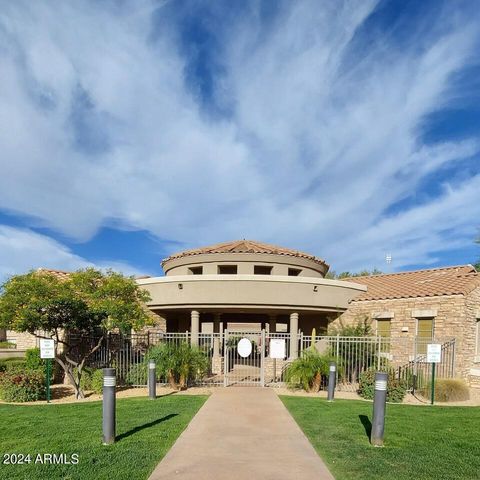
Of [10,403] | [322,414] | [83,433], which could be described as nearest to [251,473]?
[83,433]

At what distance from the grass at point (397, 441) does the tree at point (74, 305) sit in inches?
252

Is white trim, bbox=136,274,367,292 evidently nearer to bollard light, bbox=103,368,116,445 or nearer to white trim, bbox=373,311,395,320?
white trim, bbox=373,311,395,320

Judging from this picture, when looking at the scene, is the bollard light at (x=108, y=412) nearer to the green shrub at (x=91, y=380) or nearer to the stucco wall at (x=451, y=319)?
the green shrub at (x=91, y=380)

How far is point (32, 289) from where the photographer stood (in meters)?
12.7

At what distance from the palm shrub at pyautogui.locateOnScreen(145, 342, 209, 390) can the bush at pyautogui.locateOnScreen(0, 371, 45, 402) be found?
3.55m

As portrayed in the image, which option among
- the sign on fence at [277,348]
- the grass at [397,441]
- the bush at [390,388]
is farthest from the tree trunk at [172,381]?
the bush at [390,388]

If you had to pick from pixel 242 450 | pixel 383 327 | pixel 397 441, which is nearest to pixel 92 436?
pixel 242 450

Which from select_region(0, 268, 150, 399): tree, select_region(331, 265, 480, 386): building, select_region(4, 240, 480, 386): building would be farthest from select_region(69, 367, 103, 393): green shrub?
select_region(331, 265, 480, 386): building

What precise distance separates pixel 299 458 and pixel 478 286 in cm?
1446

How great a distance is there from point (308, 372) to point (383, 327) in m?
7.74

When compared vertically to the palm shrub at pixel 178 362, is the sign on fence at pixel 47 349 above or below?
above

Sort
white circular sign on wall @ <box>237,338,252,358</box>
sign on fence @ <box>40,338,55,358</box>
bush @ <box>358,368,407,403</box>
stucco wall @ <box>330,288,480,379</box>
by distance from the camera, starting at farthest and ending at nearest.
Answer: stucco wall @ <box>330,288,480,379</box>, white circular sign on wall @ <box>237,338,252,358</box>, bush @ <box>358,368,407,403</box>, sign on fence @ <box>40,338,55,358</box>

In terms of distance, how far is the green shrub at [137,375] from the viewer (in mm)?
14953

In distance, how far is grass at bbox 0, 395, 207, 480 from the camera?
548cm
